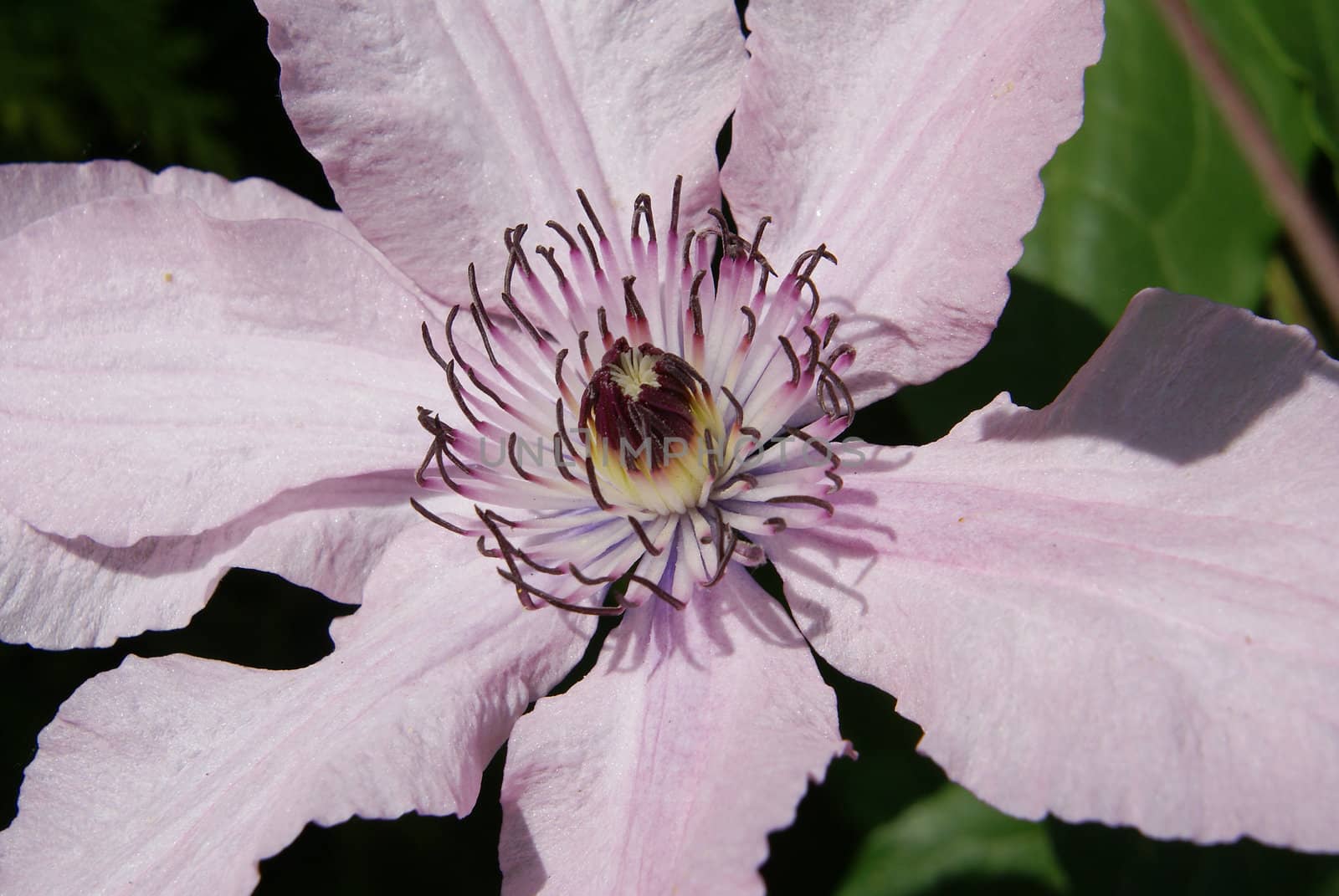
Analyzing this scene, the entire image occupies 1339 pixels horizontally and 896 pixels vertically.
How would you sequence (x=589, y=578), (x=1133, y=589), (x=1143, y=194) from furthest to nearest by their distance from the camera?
1. (x=1143, y=194)
2. (x=589, y=578)
3. (x=1133, y=589)

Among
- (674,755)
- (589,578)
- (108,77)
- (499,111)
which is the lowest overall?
(674,755)

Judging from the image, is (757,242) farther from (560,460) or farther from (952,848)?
(952,848)

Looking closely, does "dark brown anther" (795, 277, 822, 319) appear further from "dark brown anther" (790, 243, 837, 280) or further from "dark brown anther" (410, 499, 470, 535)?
"dark brown anther" (410, 499, 470, 535)

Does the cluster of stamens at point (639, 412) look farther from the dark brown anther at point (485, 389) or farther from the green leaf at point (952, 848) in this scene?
the green leaf at point (952, 848)

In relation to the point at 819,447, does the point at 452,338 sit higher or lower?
higher

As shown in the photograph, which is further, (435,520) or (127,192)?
(127,192)

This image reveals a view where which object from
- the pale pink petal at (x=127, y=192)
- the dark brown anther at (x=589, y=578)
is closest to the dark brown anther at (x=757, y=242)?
the dark brown anther at (x=589, y=578)

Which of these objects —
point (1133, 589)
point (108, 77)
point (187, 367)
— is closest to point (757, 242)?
point (1133, 589)
